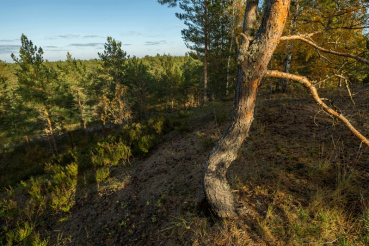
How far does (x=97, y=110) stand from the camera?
25375 mm

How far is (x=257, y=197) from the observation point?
10.0ft

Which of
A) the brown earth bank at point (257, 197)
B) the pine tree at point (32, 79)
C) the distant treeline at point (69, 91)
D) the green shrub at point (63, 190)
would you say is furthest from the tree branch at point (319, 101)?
the pine tree at point (32, 79)

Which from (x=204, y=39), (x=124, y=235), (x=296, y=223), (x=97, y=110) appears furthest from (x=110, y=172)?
(x=97, y=110)

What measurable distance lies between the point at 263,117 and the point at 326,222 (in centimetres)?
459

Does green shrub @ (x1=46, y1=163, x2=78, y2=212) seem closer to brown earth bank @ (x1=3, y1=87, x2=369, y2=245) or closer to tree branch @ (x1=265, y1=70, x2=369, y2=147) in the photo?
brown earth bank @ (x1=3, y1=87, x2=369, y2=245)

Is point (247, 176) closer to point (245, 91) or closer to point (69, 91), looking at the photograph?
point (245, 91)

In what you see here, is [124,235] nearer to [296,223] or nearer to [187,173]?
[187,173]

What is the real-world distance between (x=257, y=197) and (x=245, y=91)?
2.06 meters

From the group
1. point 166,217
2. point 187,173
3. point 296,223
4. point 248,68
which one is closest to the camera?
point 248,68

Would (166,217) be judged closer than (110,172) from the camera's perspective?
Yes

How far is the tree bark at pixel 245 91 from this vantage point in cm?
191

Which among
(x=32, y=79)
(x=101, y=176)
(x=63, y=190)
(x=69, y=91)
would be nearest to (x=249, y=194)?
(x=101, y=176)

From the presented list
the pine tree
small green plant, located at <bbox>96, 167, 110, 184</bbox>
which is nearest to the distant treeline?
the pine tree

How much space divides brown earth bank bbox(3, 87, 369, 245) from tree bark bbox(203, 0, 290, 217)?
39 cm
